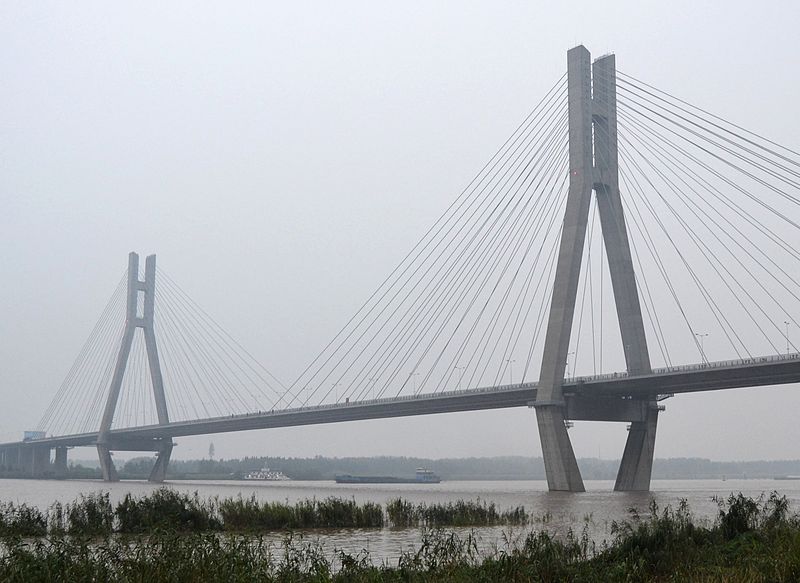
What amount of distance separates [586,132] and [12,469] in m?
107

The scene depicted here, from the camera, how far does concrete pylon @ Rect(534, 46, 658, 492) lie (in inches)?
1956

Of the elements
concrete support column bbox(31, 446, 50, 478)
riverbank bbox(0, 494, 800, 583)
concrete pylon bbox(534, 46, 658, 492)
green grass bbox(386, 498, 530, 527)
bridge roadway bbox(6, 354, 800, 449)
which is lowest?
concrete support column bbox(31, 446, 50, 478)

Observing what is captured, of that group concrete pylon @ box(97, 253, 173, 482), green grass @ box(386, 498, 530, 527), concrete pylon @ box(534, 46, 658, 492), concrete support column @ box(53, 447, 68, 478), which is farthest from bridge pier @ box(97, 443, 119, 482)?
green grass @ box(386, 498, 530, 527)

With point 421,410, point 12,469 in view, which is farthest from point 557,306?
point 12,469

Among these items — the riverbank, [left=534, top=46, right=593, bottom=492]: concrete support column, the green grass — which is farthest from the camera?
[left=534, top=46, right=593, bottom=492]: concrete support column

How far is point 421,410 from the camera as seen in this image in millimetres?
65250

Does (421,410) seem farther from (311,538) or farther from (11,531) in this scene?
(11,531)

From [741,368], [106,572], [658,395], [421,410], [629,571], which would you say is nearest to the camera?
[106,572]

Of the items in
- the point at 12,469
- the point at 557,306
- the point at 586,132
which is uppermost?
the point at 586,132

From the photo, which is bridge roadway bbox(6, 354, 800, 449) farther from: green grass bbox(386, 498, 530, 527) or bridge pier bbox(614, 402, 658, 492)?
green grass bbox(386, 498, 530, 527)

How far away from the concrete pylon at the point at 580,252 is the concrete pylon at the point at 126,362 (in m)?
45.3

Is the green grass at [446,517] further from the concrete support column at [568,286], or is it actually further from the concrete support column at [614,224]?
the concrete support column at [614,224]

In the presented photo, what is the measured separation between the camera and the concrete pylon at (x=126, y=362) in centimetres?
8631

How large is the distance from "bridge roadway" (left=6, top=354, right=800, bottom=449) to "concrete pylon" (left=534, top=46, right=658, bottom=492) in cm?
194
